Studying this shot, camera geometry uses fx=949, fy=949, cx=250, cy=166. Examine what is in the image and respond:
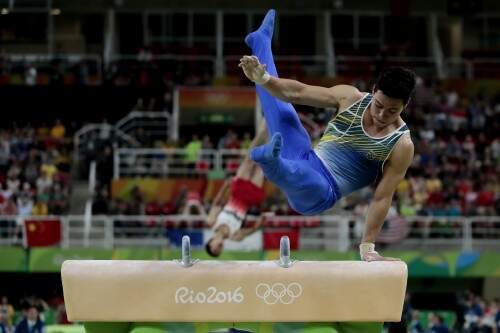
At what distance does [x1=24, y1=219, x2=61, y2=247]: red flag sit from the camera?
16.2m

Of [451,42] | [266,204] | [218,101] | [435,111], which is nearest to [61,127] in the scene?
[218,101]

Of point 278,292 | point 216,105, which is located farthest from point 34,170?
point 278,292

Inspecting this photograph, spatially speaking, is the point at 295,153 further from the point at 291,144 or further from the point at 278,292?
the point at 278,292

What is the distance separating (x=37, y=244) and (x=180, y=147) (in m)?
4.03

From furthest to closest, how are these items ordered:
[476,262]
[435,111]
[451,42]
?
[451,42]
[435,111]
[476,262]

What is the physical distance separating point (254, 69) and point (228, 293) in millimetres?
1346

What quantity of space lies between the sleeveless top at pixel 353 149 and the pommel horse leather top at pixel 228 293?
1086mm

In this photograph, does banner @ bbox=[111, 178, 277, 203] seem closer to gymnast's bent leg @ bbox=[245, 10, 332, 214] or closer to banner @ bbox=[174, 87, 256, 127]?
banner @ bbox=[174, 87, 256, 127]

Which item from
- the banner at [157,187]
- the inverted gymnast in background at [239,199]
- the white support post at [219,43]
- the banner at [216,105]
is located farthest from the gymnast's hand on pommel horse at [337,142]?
the white support post at [219,43]

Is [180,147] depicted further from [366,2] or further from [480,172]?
[366,2]

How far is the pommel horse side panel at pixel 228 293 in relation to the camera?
5469mm

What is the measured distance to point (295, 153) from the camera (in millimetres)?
6555

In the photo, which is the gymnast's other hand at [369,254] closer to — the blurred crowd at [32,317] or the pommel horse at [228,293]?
the pommel horse at [228,293]

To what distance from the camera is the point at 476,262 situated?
1623 centimetres
